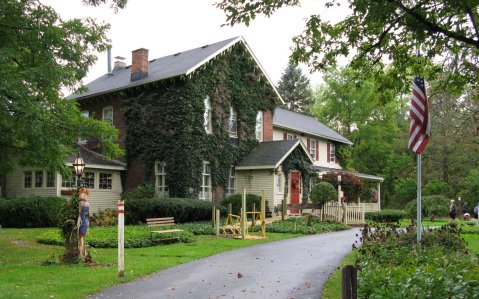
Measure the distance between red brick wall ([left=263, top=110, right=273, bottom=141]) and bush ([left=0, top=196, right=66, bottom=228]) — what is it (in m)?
15.1

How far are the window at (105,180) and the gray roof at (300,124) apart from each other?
12255 millimetres

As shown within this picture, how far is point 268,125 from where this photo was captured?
3412 cm

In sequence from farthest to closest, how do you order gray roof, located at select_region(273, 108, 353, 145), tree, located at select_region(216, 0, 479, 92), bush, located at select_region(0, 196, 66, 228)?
gray roof, located at select_region(273, 108, 353, 145)
bush, located at select_region(0, 196, 66, 228)
tree, located at select_region(216, 0, 479, 92)

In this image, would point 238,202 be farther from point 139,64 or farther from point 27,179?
point 27,179

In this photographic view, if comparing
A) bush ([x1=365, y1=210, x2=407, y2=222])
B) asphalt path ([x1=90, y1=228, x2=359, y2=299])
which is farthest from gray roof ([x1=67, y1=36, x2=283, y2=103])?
asphalt path ([x1=90, y1=228, x2=359, y2=299])

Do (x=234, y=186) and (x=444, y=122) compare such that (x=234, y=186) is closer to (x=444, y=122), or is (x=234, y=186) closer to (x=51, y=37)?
(x=51, y=37)

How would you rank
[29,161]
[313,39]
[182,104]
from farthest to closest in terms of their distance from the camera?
[182,104], [29,161], [313,39]

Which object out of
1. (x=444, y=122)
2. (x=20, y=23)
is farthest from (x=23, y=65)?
(x=444, y=122)

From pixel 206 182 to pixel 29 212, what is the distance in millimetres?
10091

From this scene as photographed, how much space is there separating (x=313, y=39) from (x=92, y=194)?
801 inches

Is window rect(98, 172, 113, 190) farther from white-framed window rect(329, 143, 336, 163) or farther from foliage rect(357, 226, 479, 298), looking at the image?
foliage rect(357, 226, 479, 298)

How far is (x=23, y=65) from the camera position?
49.0 feet

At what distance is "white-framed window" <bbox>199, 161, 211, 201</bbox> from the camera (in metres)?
28.8

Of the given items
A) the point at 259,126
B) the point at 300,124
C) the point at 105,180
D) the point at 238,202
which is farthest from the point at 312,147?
the point at 105,180
